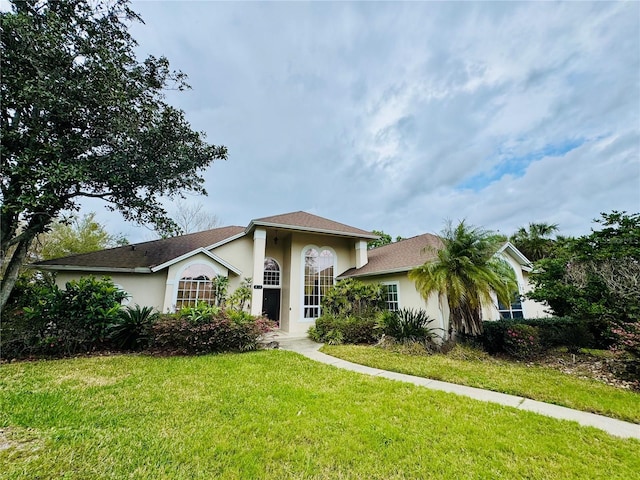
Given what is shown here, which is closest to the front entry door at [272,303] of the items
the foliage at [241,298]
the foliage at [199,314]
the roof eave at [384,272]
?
the foliage at [241,298]

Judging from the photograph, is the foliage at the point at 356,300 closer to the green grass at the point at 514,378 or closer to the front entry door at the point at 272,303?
the green grass at the point at 514,378

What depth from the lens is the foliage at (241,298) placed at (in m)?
11.0

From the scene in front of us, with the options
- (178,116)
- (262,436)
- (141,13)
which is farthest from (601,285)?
(141,13)

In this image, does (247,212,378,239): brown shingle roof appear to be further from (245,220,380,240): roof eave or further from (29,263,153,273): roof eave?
(29,263,153,273): roof eave

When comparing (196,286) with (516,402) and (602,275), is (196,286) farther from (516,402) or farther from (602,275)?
(602,275)

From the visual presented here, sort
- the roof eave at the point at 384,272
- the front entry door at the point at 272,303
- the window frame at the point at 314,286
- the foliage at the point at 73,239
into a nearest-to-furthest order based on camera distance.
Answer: the roof eave at the point at 384,272, the window frame at the point at 314,286, the front entry door at the point at 272,303, the foliage at the point at 73,239

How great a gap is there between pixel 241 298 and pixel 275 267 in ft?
A: 10.1

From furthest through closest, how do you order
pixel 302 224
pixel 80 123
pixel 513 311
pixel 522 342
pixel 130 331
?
pixel 302 224, pixel 513 311, pixel 80 123, pixel 130 331, pixel 522 342

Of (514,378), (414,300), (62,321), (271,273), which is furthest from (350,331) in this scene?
(62,321)

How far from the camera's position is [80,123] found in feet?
28.0

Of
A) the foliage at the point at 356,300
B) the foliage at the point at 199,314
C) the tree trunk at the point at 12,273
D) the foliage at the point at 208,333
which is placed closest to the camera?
the foliage at the point at 208,333

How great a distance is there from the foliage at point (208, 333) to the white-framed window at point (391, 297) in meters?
5.48

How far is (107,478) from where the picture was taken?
243 cm

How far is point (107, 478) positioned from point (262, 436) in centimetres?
154
